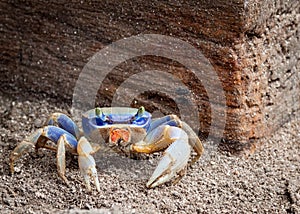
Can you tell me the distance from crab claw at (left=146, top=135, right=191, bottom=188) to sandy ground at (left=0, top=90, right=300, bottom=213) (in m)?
0.06

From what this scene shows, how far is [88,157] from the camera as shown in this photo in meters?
3.68

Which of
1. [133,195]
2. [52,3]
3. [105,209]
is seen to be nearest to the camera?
[105,209]

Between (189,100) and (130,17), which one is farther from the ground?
(130,17)

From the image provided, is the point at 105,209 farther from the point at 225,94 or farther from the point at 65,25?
the point at 65,25

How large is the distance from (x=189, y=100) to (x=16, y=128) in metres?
1.20

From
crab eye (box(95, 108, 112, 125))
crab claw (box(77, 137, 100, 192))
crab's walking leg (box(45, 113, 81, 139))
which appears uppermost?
crab eye (box(95, 108, 112, 125))

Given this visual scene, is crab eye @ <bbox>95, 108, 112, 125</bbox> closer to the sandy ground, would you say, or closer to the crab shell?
the crab shell

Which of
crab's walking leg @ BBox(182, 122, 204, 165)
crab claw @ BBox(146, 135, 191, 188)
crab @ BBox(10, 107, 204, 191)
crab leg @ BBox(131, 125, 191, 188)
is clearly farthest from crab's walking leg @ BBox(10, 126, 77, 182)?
crab's walking leg @ BBox(182, 122, 204, 165)

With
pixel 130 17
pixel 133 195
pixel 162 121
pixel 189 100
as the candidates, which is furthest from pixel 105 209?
pixel 130 17

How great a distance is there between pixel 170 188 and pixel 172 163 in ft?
0.46

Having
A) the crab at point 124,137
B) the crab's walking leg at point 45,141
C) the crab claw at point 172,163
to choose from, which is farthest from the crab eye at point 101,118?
the crab claw at point 172,163

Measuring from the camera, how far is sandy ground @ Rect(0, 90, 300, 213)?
11.5 ft

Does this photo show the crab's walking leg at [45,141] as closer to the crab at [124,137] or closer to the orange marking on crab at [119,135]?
the crab at [124,137]

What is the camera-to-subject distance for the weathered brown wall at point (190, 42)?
13.3 feet
